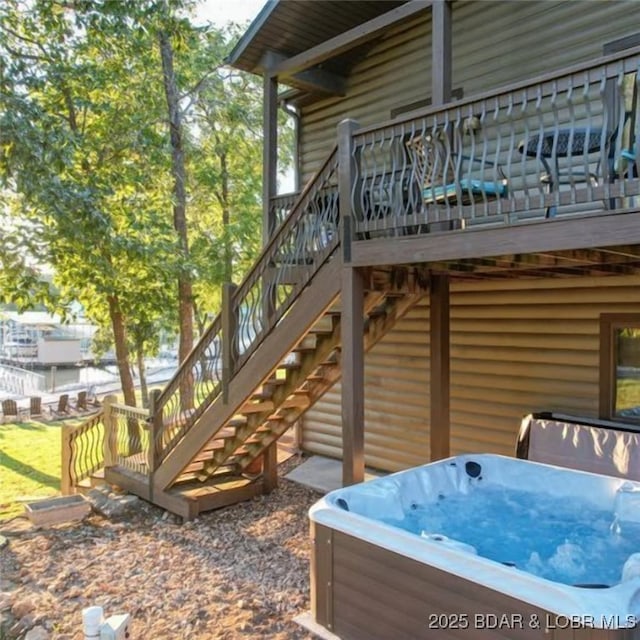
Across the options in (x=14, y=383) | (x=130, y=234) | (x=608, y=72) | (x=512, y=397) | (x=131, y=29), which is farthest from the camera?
(x=14, y=383)

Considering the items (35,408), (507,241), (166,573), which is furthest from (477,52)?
(35,408)

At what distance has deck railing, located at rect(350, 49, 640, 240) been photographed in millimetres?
3098

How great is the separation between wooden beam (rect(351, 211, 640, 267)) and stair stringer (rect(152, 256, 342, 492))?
0.39m

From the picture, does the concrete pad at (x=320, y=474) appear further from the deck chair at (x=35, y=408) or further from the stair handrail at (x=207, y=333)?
the deck chair at (x=35, y=408)

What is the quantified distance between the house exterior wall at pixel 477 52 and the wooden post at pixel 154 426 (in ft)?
13.3

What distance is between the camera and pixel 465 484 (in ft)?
15.5

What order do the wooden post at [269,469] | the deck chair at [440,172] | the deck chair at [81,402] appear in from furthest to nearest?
the deck chair at [81,402] → the wooden post at [269,469] → the deck chair at [440,172]

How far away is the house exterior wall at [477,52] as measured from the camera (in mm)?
5242

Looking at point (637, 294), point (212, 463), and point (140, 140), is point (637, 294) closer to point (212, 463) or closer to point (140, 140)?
point (212, 463)

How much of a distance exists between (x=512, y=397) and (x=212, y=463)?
3.47 m

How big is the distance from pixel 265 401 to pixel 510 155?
3.34m

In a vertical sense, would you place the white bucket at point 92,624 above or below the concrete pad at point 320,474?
above

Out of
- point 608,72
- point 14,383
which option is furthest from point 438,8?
point 14,383

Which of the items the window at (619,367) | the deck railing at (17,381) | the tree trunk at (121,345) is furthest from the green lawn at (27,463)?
the window at (619,367)
